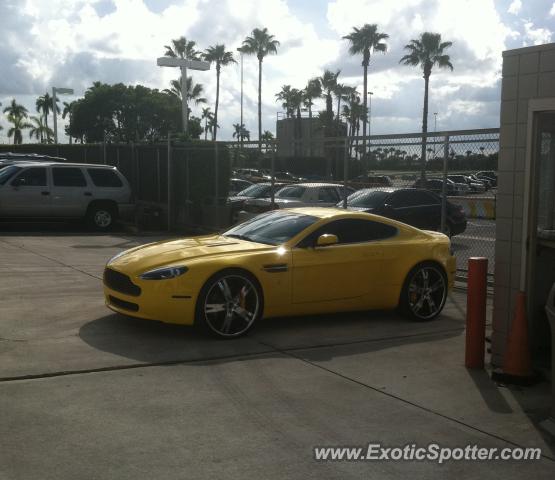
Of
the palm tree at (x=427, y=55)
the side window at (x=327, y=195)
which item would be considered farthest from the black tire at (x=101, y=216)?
the palm tree at (x=427, y=55)

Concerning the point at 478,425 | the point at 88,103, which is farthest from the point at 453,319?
the point at 88,103

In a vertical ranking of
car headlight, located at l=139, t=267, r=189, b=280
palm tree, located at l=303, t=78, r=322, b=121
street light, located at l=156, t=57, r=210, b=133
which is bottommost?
car headlight, located at l=139, t=267, r=189, b=280

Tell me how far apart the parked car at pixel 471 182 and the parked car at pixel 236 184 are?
8.18 metres

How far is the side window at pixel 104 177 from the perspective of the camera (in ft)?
61.1

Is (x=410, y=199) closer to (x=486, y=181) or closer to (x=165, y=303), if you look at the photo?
(x=486, y=181)

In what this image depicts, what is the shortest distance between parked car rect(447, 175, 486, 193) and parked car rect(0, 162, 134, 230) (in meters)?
10.2

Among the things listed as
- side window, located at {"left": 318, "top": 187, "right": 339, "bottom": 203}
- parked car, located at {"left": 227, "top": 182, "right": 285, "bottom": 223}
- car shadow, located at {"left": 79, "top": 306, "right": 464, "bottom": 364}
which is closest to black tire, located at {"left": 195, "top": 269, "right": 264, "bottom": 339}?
car shadow, located at {"left": 79, "top": 306, "right": 464, "bottom": 364}

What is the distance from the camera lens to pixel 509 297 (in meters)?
6.56

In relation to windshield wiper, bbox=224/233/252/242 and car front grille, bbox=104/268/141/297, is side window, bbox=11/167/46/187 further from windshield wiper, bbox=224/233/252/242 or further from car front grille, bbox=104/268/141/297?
car front grille, bbox=104/268/141/297

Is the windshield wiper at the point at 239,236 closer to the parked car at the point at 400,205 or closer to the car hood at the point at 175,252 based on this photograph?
the car hood at the point at 175,252

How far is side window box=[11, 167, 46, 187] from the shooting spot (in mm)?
17688

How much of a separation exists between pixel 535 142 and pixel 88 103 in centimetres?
6637

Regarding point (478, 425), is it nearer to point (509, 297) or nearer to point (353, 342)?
point (509, 297)

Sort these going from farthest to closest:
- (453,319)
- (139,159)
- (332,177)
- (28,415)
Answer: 1. (139,159)
2. (332,177)
3. (453,319)
4. (28,415)
